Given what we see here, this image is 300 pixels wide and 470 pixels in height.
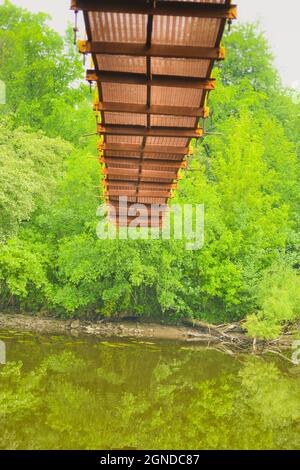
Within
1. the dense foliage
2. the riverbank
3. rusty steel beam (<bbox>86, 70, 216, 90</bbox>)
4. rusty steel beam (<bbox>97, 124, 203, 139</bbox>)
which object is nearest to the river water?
the riverbank

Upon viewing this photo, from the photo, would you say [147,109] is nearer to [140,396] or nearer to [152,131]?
[152,131]

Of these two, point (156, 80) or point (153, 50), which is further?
point (156, 80)

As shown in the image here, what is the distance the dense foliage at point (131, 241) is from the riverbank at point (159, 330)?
607mm

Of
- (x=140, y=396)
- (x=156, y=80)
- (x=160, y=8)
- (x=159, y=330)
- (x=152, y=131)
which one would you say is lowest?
(x=140, y=396)

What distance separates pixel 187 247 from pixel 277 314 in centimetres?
494

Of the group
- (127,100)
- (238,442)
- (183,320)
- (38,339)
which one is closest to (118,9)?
(127,100)

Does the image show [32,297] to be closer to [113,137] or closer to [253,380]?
[253,380]

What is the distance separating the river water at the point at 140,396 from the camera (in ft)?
44.2

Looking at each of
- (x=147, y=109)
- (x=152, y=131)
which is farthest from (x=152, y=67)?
(x=152, y=131)

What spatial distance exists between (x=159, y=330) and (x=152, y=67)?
67.5ft

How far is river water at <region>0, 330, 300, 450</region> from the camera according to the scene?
530 inches

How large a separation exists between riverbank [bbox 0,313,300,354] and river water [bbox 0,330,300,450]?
1469mm

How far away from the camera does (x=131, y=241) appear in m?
25.5

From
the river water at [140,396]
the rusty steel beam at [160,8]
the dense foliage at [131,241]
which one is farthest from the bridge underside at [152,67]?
the dense foliage at [131,241]
